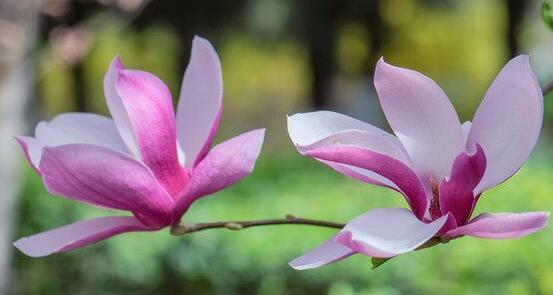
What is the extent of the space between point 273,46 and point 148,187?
17.0 meters


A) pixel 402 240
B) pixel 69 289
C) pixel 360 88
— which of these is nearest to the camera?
pixel 402 240

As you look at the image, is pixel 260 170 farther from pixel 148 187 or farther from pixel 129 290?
pixel 148 187

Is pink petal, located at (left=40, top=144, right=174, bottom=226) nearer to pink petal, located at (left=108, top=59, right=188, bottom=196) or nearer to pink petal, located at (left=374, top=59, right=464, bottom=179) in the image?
pink petal, located at (left=108, top=59, right=188, bottom=196)

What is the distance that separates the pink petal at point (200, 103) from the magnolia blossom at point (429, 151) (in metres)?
0.16

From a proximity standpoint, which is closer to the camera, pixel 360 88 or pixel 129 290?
pixel 129 290

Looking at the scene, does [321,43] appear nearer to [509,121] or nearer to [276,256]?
[276,256]

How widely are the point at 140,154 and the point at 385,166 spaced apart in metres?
0.27

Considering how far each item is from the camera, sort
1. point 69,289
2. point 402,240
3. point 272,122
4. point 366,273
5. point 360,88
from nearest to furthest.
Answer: point 402,240, point 366,273, point 69,289, point 360,88, point 272,122

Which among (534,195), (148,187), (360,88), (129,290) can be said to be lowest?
(360,88)

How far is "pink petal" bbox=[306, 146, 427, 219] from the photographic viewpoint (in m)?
0.86

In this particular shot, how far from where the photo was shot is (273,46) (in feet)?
58.5

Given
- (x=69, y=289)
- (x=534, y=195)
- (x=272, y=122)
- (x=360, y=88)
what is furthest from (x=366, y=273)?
(x=272, y=122)

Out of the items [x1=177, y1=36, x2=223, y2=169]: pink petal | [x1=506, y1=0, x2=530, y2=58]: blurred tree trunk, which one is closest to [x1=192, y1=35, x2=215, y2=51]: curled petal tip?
[x1=177, y1=36, x2=223, y2=169]: pink petal

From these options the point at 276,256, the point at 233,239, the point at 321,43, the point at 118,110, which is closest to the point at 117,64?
the point at 118,110
